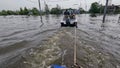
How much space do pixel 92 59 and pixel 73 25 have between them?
10247mm

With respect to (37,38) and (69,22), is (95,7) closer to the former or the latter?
(69,22)

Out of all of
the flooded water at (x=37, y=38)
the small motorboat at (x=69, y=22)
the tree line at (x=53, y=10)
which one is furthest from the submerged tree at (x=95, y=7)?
the small motorboat at (x=69, y=22)

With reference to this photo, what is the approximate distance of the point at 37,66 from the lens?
4.59m

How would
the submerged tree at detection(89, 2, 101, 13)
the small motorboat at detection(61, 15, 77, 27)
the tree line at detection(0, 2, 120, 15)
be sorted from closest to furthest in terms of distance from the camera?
the small motorboat at detection(61, 15, 77, 27) < the tree line at detection(0, 2, 120, 15) < the submerged tree at detection(89, 2, 101, 13)

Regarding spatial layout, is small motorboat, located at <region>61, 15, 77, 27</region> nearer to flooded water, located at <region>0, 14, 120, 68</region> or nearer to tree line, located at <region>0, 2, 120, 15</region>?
flooded water, located at <region>0, 14, 120, 68</region>

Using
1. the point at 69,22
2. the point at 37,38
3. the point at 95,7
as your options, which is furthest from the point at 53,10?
the point at 37,38

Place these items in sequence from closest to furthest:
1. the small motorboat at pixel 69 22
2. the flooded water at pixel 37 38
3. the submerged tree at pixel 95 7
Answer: the flooded water at pixel 37 38 < the small motorboat at pixel 69 22 < the submerged tree at pixel 95 7

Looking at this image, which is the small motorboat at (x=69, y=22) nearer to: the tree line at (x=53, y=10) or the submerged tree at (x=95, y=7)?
the tree line at (x=53, y=10)

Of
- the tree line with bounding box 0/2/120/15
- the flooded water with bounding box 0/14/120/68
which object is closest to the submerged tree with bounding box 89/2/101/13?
the tree line with bounding box 0/2/120/15

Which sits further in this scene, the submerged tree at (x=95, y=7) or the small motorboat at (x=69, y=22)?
the submerged tree at (x=95, y=7)

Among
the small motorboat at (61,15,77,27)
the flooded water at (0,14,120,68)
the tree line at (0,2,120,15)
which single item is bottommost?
the flooded water at (0,14,120,68)

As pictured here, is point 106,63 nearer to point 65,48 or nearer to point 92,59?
point 92,59

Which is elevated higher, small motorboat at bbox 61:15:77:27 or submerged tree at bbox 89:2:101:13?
submerged tree at bbox 89:2:101:13

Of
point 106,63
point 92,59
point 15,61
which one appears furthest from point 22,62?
point 106,63
